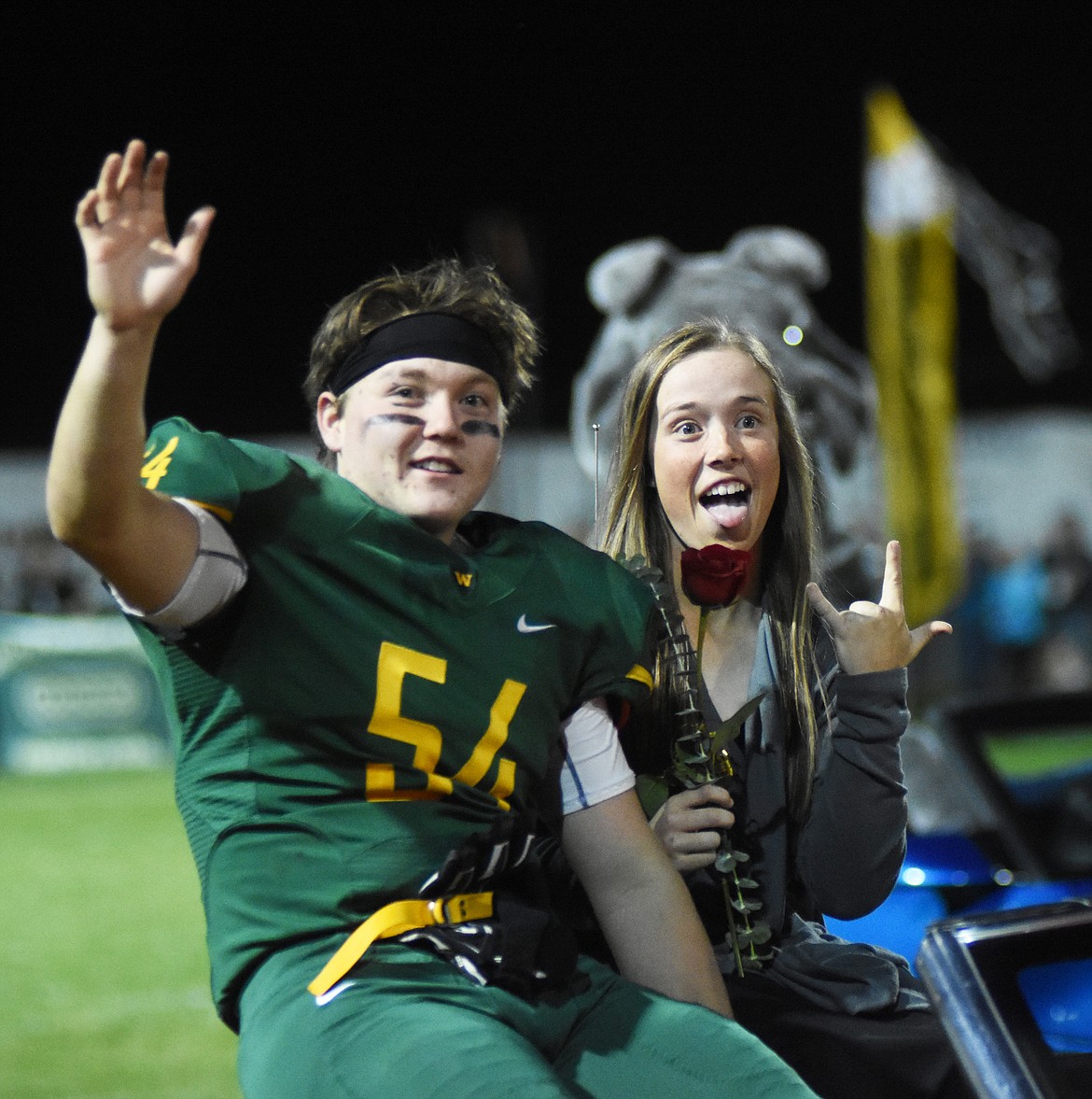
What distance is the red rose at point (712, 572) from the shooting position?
232 cm

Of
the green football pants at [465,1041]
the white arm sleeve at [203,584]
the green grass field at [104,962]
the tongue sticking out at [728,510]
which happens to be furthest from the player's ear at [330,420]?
the green grass field at [104,962]

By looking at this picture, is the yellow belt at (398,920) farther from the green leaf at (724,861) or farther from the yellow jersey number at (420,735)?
the green leaf at (724,861)

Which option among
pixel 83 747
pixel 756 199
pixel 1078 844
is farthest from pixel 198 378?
pixel 1078 844

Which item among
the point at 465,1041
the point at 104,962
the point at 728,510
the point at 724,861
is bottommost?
the point at 104,962

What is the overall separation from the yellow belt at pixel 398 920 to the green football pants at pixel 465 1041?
0.02 m

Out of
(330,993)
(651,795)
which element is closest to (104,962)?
(651,795)

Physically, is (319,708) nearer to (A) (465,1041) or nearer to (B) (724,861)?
(A) (465,1041)

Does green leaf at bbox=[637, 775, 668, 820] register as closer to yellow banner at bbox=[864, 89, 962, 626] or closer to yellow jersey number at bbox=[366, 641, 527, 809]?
yellow jersey number at bbox=[366, 641, 527, 809]

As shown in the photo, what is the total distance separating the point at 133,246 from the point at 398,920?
0.87 meters

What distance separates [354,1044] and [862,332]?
62.8ft

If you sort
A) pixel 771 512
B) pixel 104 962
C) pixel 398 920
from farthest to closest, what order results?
pixel 104 962, pixel 771 512, pixel 398 920

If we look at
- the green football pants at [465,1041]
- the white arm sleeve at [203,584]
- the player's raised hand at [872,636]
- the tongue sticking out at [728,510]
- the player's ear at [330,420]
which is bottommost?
the green football pants at [465,1041]

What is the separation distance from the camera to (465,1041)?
5.53ft

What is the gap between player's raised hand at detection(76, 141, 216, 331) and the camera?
162 centimetres
